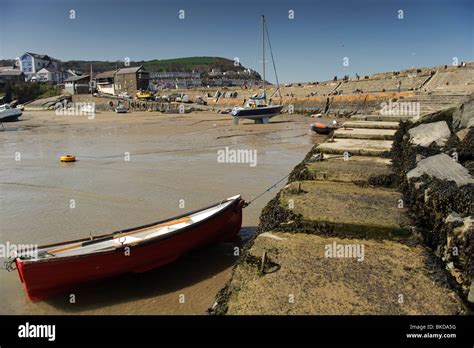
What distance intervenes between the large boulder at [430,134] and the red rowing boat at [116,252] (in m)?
4.88

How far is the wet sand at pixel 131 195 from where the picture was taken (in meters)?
6.46

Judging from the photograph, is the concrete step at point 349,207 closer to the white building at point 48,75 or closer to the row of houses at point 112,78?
the row of houses at point 112,78

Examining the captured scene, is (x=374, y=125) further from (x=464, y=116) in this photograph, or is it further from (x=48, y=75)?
(x=48, y=75)

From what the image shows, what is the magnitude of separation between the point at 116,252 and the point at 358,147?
611 cm

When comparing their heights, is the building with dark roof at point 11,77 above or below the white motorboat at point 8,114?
above

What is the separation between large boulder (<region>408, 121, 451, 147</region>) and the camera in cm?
885

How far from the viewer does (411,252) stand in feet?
14.2

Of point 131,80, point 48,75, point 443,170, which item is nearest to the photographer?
point 443,170

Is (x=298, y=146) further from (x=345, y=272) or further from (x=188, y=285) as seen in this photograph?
(x=345, y=272)

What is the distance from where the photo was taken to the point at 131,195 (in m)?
12.3

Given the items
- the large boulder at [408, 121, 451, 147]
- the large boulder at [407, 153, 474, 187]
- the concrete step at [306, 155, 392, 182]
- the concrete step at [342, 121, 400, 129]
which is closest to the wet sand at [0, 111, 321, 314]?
the concrete step at [306, 155, 392, 182]

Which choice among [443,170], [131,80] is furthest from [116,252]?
[131,80]

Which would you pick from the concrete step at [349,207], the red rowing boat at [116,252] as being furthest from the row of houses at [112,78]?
the concrete step at [349,207]

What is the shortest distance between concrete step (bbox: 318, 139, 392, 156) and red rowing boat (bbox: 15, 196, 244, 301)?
9.79 feet
